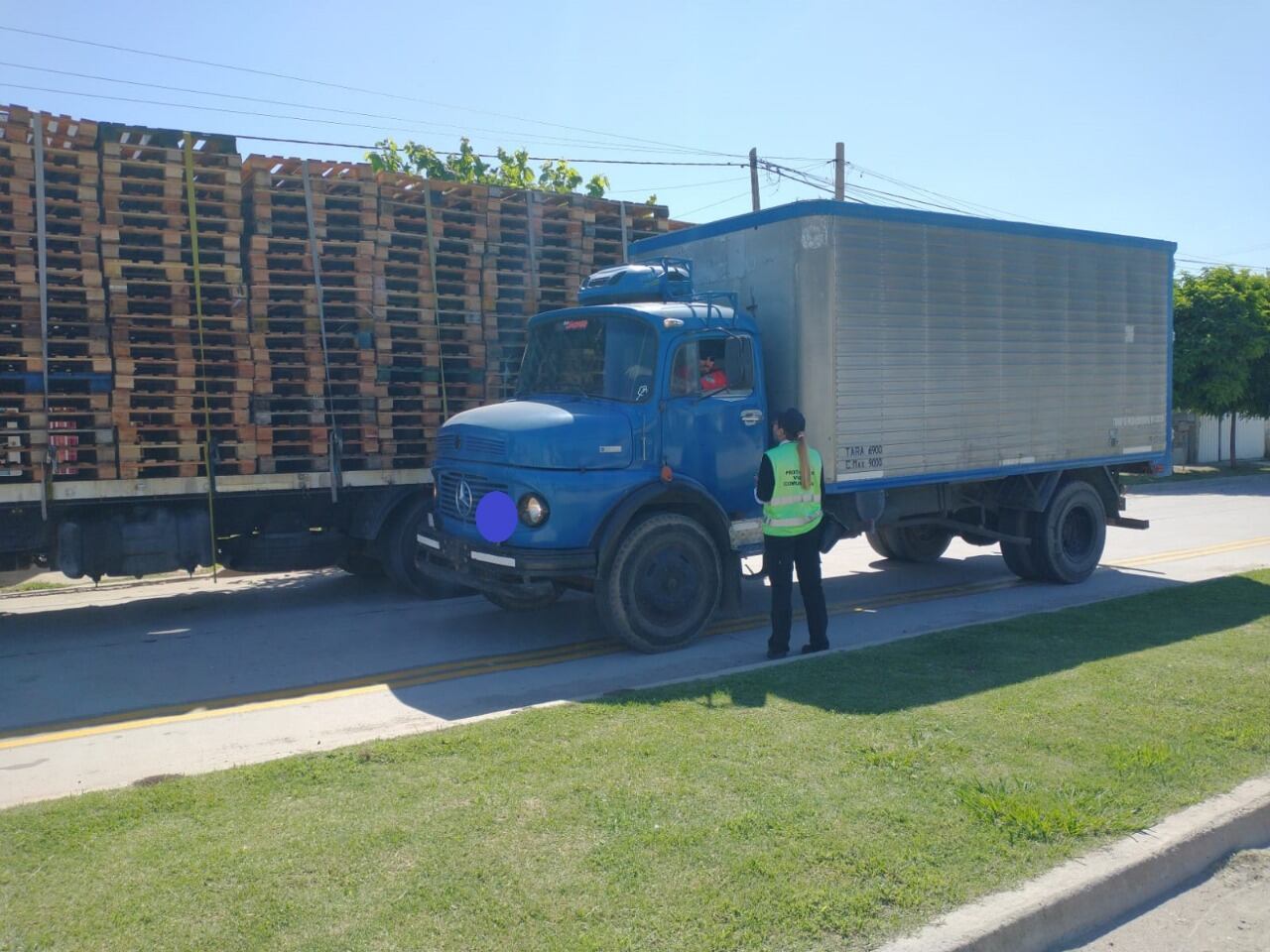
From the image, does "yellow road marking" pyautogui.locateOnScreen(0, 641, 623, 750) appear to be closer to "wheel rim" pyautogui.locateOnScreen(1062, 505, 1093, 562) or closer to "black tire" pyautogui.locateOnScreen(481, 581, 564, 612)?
"black tire" pyautogui.locateOnScreen(481, 581, 564, 612)

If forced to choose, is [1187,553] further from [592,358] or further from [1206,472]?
[1206,472]

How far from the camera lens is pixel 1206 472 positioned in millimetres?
32375

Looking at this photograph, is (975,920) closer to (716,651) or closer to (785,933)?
(785,933)

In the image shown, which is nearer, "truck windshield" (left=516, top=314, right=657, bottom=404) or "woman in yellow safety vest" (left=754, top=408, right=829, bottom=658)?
"woman in yellow safety vest" (left=754, top=408, right=829, bottom=658)

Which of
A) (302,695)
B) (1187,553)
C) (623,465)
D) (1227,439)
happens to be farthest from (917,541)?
(1227,439)

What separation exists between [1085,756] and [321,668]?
543 centimetres

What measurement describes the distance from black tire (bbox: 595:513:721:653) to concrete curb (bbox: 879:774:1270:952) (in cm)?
435

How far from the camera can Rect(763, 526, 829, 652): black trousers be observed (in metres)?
8.27

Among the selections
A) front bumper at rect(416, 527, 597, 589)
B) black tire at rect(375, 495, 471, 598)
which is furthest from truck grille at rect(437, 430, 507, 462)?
black tire at rect(375, 495, 471, 598)

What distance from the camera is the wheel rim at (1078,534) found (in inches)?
478

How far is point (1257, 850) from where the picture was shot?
4984 millimetres

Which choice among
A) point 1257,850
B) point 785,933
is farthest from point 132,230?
point 1257,850

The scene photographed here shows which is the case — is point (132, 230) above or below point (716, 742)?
above

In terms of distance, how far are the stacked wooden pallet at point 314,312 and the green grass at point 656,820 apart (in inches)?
210
